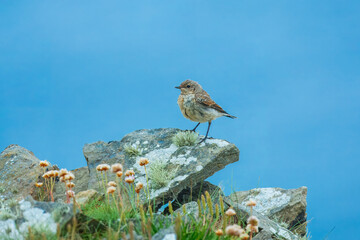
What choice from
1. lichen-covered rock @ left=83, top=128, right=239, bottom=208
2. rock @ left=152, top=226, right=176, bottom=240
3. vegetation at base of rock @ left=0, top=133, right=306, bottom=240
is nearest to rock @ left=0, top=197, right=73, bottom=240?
vegetation at base of rock @ left=0, top=133, right=306, bottom=240

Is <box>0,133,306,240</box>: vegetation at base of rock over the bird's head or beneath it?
beneath

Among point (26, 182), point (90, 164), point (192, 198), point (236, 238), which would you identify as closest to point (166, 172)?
point (192, 198)

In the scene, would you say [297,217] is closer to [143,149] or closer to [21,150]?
[143,149]

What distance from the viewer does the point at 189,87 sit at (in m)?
9.69

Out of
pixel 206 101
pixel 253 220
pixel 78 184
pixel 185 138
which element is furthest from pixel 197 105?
pixel 253 220

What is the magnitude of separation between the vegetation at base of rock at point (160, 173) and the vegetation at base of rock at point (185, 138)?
60 cm

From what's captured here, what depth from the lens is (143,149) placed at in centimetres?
975

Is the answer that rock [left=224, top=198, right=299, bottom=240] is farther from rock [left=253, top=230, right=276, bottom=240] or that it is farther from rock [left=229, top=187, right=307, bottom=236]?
rock [left=229, top=187, right=307, bottom=236]

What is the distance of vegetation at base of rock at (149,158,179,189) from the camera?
8.45m

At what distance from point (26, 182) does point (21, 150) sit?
1584 mm

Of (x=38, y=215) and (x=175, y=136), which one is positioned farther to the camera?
(x=175, y=136)

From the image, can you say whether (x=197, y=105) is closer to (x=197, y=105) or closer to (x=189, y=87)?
(x=197, y=105)

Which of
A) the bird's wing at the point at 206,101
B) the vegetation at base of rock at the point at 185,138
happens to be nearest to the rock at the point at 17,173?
the vegetation at base of rock at the point at 185,138

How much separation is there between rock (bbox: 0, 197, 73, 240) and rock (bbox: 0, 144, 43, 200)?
4241 millimetres
